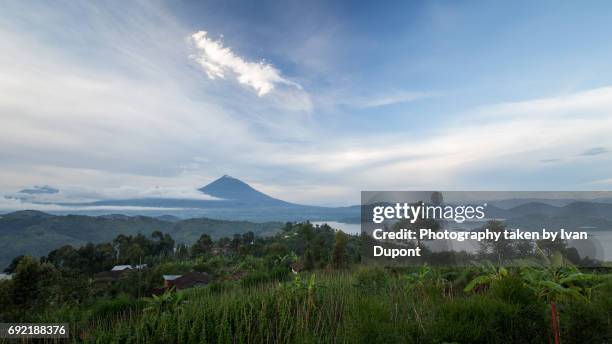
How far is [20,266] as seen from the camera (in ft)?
37.6

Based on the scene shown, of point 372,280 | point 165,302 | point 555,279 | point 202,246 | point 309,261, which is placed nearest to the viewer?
point 555,279

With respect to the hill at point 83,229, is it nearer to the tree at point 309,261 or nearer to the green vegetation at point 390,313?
the tree at point 309,261

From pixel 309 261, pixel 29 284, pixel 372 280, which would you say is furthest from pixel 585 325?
pixel 29 284

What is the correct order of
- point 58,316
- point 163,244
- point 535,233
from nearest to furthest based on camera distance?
point 58,316, point 535,233, point 163,244

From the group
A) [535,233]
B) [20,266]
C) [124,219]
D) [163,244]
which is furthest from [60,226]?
[535,233]

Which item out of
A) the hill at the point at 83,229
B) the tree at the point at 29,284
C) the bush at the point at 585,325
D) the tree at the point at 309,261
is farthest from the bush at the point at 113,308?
the hill at the point at 83,229

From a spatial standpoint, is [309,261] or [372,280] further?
[309,261]

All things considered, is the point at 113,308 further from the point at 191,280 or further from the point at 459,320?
the point at 191,280

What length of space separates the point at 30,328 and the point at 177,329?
255cm

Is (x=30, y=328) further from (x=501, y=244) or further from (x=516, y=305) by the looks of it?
(x=501, y=244)

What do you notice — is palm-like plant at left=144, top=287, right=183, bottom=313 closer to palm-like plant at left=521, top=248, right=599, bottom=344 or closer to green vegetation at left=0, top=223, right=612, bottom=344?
green vegetation at left=0, top=223, right=612, bottom=344

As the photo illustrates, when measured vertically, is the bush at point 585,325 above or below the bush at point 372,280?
above

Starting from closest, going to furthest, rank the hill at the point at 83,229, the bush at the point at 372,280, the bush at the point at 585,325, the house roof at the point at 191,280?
the bush at the point at 585,325 → the bush at the point at 372,280 → the house roof at the point at 191,280 → the hill at the point at 83,229

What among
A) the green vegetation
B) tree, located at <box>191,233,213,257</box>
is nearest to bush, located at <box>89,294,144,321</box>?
the green vegetation
